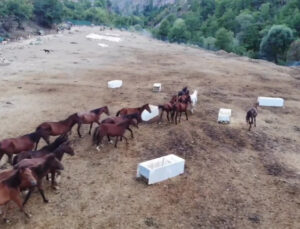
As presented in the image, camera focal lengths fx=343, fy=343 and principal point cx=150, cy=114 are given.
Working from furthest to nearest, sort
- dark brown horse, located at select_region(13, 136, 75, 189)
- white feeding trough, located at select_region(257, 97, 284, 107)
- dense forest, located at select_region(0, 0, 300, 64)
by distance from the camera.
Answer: dense forest, located at select_region(0, 0, 300, 64) < white feeding trough, located at select_region(257, 97, 284, 107) < dark brown horse, located at select_region(13, 136, 75, 189)

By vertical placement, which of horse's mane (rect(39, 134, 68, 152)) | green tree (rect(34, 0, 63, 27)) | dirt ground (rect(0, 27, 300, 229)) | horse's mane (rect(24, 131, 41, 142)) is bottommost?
dirt ground (rect(0, 27, 300, 229))

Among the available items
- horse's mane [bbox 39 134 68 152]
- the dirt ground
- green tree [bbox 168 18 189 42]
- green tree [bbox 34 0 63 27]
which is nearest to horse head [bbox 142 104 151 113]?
the dirt ground

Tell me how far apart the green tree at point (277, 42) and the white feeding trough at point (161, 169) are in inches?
1367

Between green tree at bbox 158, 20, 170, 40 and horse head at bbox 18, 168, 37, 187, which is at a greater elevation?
horse head at bbox 18, 168, 37, 187

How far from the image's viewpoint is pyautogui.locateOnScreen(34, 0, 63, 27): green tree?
56.9 metres

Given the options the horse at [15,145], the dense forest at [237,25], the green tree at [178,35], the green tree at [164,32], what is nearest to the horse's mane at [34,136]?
the horse at [15,145]

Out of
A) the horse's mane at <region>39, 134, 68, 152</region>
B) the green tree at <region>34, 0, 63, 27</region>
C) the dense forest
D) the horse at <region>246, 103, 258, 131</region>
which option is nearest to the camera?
the horse's mane at <region>39, 134, 68, 152</region>

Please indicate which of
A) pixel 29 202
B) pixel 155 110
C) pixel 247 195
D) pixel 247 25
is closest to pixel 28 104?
pixel 155 110

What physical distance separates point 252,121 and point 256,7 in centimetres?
6660

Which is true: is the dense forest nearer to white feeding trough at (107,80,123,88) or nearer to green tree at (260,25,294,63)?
green tree at (260,25,294,63)

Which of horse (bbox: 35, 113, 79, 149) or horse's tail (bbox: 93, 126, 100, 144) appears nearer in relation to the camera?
horse (bbox: 35, 113, 79, 149)

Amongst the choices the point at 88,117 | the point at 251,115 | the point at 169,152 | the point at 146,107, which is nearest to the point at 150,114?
the point at 146,107

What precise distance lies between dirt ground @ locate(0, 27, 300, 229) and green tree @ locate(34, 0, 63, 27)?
130 feet

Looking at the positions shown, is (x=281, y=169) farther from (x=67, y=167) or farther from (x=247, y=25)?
(x=247, y=25)
